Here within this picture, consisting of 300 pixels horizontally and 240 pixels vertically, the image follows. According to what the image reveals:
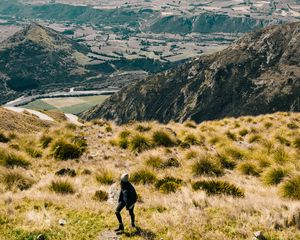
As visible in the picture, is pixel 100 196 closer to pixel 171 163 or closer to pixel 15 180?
pixel 15 180

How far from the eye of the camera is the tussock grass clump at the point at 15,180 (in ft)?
55.3

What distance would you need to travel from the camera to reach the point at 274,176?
18.2 meters

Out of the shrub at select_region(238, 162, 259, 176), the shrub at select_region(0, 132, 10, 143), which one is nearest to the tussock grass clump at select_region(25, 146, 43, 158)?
the shrub at select_region(0, 132, 10, 143)

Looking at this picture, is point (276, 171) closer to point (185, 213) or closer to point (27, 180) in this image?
point (185, 213)

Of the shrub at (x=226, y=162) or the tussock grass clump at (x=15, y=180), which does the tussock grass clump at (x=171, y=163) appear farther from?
the tussock grass clump at (x=15, y=180)

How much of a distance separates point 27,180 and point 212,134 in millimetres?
13984

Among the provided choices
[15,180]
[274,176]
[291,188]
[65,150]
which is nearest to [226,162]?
[274,176]

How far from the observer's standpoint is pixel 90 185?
17609 millimetres

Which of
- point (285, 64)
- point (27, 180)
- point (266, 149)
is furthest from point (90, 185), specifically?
point (285, 64)

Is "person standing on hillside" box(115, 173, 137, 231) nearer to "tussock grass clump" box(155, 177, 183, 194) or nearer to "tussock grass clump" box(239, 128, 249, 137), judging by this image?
"tussock grass clump" box(155, 177, 183, 194)

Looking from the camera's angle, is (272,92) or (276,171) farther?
(272,92)

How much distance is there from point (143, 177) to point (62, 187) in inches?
150

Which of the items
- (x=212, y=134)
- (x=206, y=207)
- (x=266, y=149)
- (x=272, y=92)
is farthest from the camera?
(x=272, y=92)

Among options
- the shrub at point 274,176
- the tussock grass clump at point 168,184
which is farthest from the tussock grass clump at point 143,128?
the shrub at point 274,176
